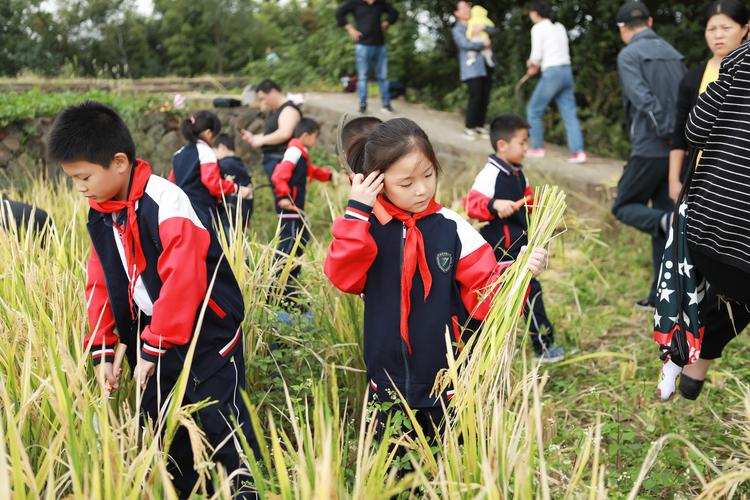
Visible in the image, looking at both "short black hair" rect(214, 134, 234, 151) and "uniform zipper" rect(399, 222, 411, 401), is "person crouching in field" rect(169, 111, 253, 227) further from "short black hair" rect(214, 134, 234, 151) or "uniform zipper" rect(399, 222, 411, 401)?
"uniform zipper" rect(399, 222, 411, 401)

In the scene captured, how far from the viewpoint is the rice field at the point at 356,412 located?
191cm

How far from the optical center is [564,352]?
4570 millimetres

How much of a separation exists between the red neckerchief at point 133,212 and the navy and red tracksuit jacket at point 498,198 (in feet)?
6.53

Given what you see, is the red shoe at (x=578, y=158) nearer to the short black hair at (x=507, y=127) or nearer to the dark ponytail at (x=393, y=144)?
the short black hair at (x=507, y=127)

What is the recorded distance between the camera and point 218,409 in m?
2.71

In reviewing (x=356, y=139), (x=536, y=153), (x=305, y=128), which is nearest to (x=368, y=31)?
(x=536, y=153)

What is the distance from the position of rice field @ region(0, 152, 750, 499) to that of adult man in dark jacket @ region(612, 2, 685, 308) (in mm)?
632

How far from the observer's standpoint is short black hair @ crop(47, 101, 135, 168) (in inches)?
99.9

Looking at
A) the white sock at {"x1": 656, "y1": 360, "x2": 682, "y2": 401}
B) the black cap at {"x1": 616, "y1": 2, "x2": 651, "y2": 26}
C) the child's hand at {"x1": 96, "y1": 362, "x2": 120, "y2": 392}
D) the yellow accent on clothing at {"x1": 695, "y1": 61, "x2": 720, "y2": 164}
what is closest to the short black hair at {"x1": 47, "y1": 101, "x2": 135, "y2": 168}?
the child's hand at {"x1": 96, "y1": 362, "x2": 120, "y2": 392}

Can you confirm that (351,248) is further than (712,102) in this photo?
No

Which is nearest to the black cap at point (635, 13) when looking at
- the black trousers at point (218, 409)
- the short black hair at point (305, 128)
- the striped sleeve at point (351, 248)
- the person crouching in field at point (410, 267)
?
the short black hair at point (305, 128)

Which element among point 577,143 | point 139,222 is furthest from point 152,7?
point 139,222

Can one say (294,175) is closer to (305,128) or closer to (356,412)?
(305,128)

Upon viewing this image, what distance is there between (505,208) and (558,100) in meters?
4.99
